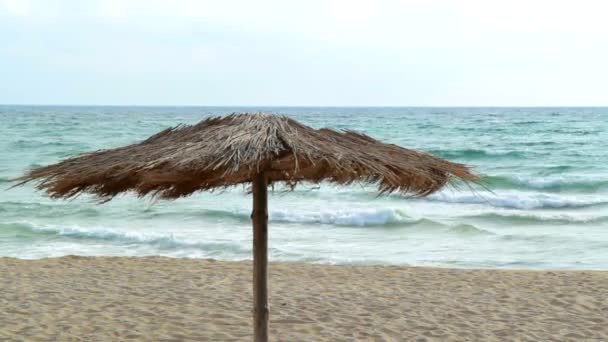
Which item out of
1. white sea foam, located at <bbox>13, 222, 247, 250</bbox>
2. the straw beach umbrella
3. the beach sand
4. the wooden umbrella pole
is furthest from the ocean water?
the straw beach umbrella

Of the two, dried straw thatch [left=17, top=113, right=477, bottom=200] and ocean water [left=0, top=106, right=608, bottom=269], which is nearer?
dried straw thatch [left=17, top=113, right=477, bottom=200]

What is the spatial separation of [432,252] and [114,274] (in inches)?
198

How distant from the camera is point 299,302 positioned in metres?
7.14

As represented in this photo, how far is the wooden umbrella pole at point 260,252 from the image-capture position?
4.21 metres

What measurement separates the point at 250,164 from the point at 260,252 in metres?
1.01

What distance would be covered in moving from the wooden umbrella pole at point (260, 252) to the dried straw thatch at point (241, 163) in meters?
0.13

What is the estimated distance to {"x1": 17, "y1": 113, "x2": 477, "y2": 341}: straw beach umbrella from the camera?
3.59m

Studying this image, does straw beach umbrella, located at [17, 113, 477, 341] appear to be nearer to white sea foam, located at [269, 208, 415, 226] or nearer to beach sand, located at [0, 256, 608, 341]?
beach sand, located at [0, 256, 608, 341]

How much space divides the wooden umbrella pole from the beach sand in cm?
133

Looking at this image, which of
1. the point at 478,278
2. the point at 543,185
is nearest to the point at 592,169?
the point at 543,185

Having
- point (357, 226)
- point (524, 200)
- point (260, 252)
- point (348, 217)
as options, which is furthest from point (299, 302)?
point (524, 200)

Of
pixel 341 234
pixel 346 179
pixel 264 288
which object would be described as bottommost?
pixel 341 234

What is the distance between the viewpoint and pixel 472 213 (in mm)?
15852

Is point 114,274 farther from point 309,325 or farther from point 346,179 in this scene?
point 346,179
